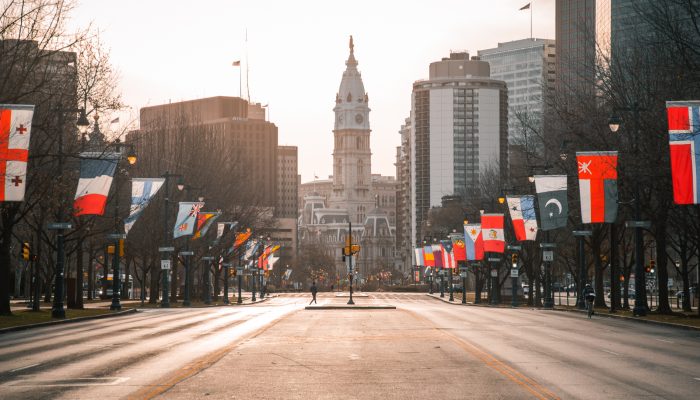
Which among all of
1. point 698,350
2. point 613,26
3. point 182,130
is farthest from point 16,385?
point 613,26

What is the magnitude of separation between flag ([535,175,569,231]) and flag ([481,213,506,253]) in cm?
1450

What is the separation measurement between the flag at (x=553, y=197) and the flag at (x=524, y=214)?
22.6 ft

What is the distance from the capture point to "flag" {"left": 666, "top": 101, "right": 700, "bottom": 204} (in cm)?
3650

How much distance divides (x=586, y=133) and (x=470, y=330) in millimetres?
24951

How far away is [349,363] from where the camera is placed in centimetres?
2458

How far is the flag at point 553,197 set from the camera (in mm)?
56656

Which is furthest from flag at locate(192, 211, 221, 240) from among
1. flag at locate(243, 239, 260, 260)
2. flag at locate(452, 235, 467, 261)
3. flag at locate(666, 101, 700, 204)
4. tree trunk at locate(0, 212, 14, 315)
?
flag at locate(666, 101, 700, 204)

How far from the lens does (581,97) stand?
6328 cm

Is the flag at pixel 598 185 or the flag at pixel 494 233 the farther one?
the flag at pixel 494 233


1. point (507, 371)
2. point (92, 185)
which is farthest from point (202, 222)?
point (507, 371)

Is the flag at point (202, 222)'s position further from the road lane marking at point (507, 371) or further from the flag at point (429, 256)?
the flag at point (429, 256)

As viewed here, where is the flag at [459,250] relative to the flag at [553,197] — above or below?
below

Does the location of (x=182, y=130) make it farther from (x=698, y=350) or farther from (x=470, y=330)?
(x=698, y=350)

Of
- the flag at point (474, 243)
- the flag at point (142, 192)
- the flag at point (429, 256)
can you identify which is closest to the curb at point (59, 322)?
the flag at point (142, 192)
